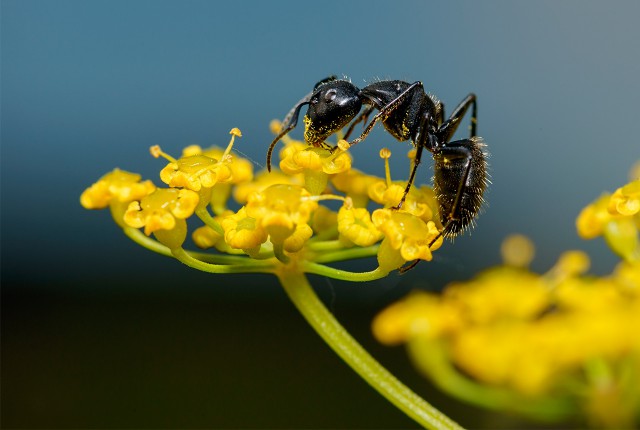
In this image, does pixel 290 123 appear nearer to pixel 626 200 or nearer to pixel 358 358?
pixel 358 358

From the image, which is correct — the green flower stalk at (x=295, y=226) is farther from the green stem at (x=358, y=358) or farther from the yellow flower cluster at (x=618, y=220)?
the yellow flower cluster at (x=618, y=220)

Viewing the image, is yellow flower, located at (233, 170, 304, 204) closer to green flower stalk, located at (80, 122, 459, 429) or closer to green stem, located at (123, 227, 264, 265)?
green flower stalk, located at (80, 122, 459, 429)

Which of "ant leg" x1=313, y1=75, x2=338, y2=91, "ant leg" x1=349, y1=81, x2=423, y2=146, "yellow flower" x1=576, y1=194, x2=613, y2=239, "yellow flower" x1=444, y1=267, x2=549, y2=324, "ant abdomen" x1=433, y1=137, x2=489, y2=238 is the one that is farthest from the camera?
"ant leg" x1=313, y1=75, x2=338, y2=91

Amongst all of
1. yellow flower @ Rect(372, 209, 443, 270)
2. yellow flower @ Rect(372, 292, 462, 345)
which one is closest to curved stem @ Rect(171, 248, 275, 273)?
yellow flower @ Rect(372, 209, 443, 270)

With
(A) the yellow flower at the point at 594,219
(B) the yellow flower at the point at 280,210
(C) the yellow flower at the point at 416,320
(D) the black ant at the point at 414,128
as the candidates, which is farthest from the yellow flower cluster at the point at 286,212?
(A) the yellow flower at the point at 594,219

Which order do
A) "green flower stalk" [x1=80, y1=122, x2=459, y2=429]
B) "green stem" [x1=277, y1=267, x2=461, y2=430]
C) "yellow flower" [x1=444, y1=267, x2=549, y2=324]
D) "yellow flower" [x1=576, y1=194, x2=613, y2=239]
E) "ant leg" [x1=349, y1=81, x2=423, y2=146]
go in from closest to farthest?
"green stem" [x1=277, y1=267, x2=461, y2=430]
"green flower stalk" [x1=80, y1=122, x2=459, y2=429]
"yellow flower" [x1=576, y1=194, x2=613, y2=239]
"yellow flower" [x1=444, y1=267, x2=549, y2=324]
"ant leg" [x1=349, y1=81, x2=423, y2=146]

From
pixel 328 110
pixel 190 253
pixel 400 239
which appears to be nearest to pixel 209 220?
pixel 190 253
